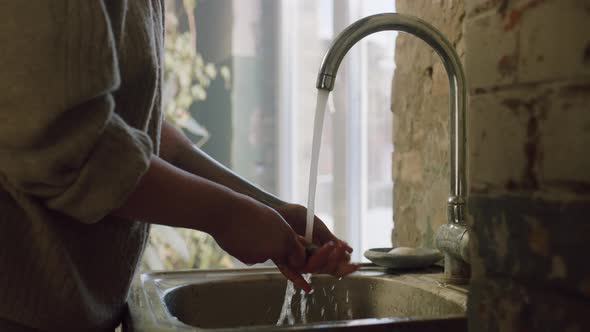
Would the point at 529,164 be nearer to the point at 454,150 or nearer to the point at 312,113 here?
the point at 454,150

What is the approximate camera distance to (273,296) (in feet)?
4.19

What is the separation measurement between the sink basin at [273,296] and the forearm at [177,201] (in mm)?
316

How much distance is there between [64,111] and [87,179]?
0.08 m

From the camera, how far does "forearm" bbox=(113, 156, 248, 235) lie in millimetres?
760

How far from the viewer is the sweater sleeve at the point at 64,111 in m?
0.65

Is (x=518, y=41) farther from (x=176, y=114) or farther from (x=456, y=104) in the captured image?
(x=176, y=114)

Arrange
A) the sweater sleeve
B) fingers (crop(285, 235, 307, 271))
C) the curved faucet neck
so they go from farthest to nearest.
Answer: the curved faucet neck
fingers (crop(285, 235, 307, 271))
the sweater sleeve

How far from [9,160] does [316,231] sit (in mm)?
606

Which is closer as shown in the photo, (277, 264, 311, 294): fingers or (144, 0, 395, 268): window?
(277, 264, 311, 294): fingers

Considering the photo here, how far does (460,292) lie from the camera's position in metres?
1.06

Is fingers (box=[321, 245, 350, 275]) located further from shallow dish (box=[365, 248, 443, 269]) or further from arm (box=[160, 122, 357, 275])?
shallow dish (box=[365, 248, 443, 269])

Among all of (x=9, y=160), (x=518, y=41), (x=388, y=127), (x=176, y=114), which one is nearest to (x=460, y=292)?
(x=518, y=41)

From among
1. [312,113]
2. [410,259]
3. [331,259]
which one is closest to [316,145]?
[331,259]

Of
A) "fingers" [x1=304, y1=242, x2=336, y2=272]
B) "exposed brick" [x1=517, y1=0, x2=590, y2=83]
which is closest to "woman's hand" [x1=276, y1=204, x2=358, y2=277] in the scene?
"fingers" [x1=304, y1=242, x2=336, y2=272]
